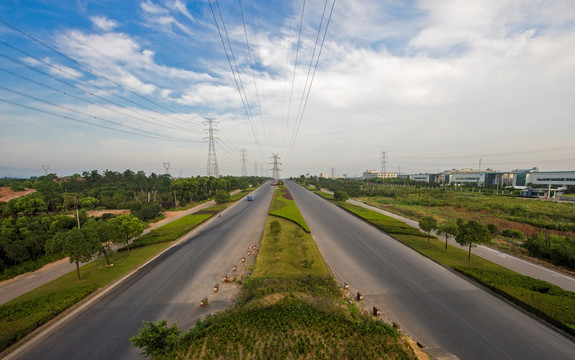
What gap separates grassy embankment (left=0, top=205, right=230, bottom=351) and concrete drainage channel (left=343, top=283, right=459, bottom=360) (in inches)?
709

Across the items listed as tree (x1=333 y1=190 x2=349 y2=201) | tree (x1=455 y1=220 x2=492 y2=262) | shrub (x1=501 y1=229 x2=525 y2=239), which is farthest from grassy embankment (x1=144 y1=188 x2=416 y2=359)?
tree (x1=333 y1=190 x2=349 y2=201)

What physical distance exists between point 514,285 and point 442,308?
689cm

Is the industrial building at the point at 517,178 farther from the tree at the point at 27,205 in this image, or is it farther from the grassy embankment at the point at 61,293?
the tree at the point at 27,205

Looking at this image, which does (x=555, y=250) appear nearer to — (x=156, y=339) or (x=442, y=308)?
(x=442, y=308)

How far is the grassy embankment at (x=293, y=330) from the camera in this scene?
969 centimetres

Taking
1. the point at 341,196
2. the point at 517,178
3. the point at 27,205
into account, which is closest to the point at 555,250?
the point at 341,196

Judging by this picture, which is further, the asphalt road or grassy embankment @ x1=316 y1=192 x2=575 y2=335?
grassy embankment @ x1=316 y1=192 x2=575 y2=335

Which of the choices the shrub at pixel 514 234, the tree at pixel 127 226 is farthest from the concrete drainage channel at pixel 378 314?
the shrub at pixel 514 234

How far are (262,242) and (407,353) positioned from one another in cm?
1777

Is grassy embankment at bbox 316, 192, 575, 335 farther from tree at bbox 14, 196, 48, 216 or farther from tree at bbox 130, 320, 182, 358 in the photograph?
tree at bbox 14, 196, 48, 216

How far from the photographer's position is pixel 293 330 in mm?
10773

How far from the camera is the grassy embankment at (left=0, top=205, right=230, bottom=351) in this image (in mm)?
11648

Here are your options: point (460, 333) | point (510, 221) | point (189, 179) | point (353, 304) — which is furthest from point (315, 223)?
point (189, 179)

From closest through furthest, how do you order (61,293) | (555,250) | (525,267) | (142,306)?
(142,306) → (61,293) → (525,267) → (555,250)
